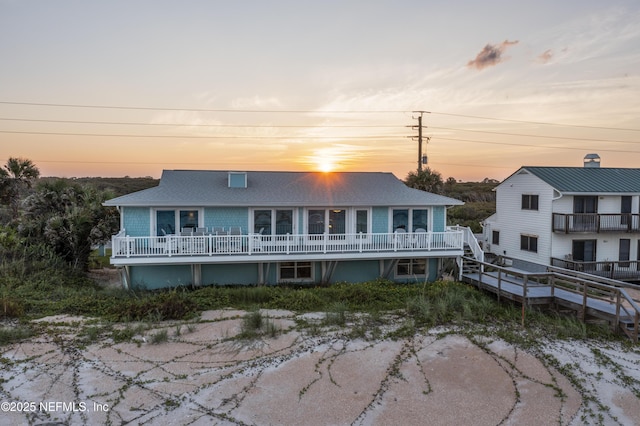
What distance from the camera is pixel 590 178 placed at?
873 inches

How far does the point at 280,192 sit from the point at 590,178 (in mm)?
18534

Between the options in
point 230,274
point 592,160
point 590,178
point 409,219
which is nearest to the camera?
point 230,274

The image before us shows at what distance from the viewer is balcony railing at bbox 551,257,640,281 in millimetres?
20203

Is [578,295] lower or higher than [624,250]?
lower

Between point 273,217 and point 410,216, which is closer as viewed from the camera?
point 273,217

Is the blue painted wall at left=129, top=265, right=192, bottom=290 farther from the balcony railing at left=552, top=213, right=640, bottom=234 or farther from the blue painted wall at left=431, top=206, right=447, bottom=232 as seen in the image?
the balcony railing at left=552, top=213, right=640, bottom=234

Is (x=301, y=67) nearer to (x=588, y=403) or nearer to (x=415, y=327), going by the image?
(x=415, y=327)

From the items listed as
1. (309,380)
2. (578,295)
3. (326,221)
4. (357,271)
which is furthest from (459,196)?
(309,380)

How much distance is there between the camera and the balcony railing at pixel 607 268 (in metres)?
20.2

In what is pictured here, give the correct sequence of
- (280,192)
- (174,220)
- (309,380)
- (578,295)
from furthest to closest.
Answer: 1. (280,192)
2. (174,220)
3. (578,295)
4. (309,380)

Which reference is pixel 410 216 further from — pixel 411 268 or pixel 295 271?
pixel 295 271

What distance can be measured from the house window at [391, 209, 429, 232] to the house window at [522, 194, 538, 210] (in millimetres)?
8576

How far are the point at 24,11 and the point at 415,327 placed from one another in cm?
1916

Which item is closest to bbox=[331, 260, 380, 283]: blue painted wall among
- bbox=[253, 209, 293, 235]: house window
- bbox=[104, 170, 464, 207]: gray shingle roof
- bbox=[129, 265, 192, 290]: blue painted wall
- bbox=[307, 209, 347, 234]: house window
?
bbox=[307, 209, 347, 234]: house window
